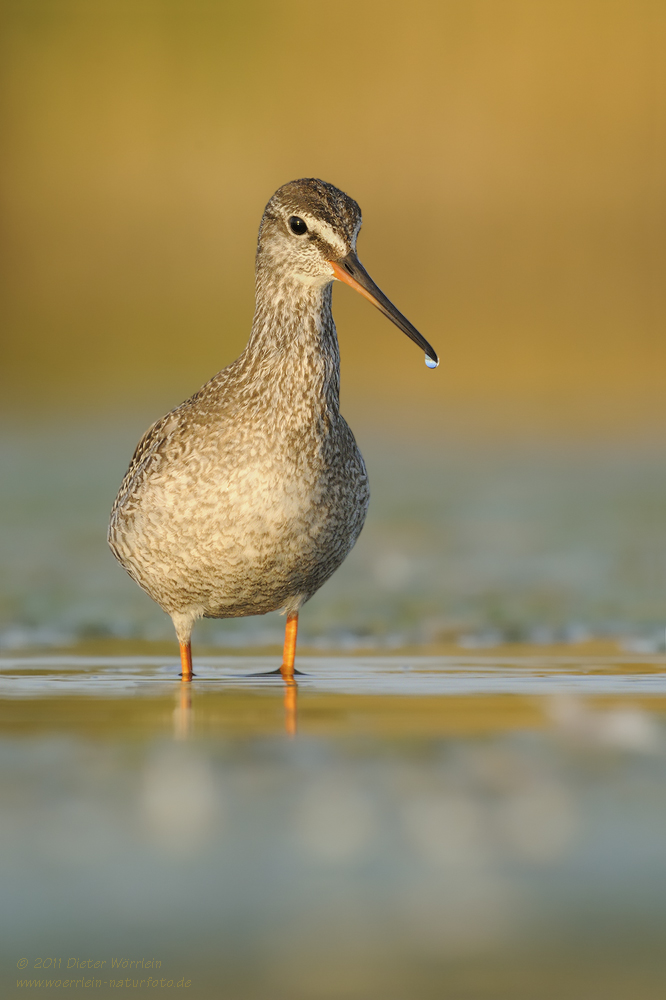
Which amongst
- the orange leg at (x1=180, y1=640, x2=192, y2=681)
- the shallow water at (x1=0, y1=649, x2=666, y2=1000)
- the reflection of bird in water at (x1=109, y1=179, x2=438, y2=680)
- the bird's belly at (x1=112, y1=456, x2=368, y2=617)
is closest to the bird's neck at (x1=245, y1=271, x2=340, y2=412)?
the reflection of bird in water at (x1=109, y1=179, x2=438, y2=680)

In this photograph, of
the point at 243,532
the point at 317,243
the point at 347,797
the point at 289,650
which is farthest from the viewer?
the point at 289,650

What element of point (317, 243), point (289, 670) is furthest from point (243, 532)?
point (317, 243)

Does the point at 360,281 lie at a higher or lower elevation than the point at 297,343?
higher

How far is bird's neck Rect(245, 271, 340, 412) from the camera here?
7.84 metres

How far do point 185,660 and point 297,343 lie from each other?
1.59m

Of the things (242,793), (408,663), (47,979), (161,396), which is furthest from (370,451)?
(47,979)

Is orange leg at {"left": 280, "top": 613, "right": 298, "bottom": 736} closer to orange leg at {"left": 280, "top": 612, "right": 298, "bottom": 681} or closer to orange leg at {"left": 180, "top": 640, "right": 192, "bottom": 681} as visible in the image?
orange leg at {"left": 280, "top": 612, "right": 298, "bottom": 681}

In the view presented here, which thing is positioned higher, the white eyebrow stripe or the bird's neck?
the white eyebrow stripe

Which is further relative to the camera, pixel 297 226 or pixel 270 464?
pixel 297 226

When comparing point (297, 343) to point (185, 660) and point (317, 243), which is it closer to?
point (317, 243)

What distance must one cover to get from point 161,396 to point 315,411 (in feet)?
42.2

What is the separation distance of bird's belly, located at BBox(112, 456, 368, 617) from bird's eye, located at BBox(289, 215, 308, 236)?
3.73ft

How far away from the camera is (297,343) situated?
7922mm

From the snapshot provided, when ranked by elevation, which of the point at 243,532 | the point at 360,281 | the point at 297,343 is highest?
the point at 360,281
